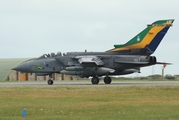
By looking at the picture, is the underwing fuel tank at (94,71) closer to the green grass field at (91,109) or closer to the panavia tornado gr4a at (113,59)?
the panavia tornado gr4a at (113,59)

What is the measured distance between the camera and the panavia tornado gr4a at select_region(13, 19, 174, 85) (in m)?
39.9

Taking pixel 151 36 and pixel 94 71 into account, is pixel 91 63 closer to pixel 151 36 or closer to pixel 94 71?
pixel 94 71

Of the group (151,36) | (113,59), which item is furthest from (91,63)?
(151,36)

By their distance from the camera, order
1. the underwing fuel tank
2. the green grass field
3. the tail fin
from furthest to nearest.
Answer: the underwing fuel tank < the tail fin < the green grass field

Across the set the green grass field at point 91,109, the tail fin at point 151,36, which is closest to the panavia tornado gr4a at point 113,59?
the tail fin at point 151,36

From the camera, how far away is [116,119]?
15.3 meters

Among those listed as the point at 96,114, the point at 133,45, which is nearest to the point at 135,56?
the point at 133,45

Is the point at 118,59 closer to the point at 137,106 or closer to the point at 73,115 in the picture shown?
the point at 137,106

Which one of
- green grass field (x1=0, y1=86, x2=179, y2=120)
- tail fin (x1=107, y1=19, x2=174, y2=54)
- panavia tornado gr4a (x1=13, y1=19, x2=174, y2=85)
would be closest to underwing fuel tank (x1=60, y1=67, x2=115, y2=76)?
panavia tornado gr4a (x1=13, y1=19, x2=174, y2=85)

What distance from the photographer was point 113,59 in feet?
134

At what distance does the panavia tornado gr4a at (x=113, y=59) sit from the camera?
39906 millimetres

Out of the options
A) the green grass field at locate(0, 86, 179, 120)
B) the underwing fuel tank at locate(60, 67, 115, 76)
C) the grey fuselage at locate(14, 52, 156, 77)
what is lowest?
the green grass field at locate(0, 86, 179, 120)

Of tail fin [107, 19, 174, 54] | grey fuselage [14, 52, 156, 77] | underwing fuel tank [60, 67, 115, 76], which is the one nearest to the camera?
tail fin [107, 19, 174, 54]

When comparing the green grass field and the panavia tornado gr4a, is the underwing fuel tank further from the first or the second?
the green grass field
